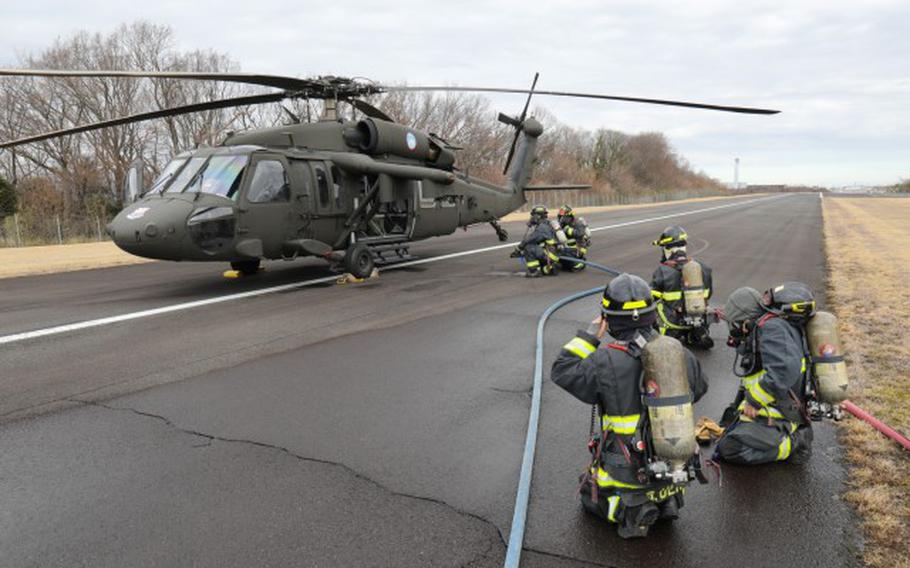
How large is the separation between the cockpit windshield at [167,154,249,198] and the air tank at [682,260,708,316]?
7231 millimetres

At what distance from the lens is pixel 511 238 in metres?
21.6

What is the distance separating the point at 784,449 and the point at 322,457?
3228mm

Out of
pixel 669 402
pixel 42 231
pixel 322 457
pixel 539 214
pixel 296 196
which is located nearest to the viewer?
pixel 669 402

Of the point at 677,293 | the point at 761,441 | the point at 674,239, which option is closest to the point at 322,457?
the point at 761,441

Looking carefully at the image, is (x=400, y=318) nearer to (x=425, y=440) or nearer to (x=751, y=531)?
(x=425, y=440)

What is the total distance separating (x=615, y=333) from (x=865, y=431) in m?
2.76

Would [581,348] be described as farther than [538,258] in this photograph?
No

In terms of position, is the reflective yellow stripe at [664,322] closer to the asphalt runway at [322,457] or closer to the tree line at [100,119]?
the asphalt runway at [322,457]

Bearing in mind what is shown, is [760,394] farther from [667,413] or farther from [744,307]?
[667,413]

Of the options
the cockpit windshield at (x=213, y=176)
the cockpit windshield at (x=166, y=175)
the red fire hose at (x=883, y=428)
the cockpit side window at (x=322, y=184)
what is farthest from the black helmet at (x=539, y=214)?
the red fire hose at (x=883, y=428)

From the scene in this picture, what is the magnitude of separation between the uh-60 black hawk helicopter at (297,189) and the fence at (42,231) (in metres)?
15.1

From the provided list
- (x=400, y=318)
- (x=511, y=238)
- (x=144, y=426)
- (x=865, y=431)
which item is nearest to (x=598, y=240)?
(x=511, y=238)

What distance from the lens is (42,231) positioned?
2397 centimetres

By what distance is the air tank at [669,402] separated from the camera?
2996 mm
